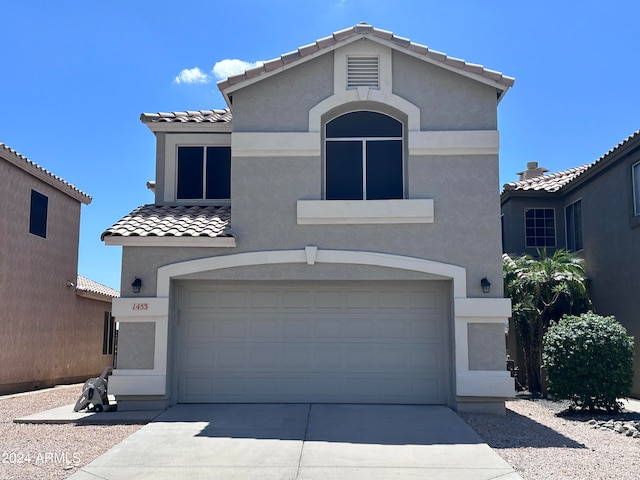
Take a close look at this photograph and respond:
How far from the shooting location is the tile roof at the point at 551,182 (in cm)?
1958

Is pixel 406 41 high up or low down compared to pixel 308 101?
up

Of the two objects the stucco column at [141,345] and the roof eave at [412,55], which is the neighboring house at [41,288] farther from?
the roof eave at [412,55]

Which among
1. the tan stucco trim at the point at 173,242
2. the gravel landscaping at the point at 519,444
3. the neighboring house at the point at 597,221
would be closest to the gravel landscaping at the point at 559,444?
the gravel landscaping at the point at 519,444

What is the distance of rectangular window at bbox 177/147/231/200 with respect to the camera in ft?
47.2

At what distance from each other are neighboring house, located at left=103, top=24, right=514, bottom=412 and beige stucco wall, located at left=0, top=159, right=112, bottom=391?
19.3ft

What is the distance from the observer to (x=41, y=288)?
62.4 feet

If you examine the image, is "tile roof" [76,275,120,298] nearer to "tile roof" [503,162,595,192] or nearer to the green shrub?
"tile roof" [503,162,595,192]

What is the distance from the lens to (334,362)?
12633mm

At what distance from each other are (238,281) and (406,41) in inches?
221

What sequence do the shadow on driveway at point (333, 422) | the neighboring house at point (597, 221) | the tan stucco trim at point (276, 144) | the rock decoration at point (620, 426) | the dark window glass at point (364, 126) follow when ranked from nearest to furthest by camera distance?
the shadow on driveway at point (333, 422) → the rock decoration at point (620, 426) → the tan stucco trim at point (276, 144) → the dark window glass at point (364, 126) → the neighboring house at point (597, 221)

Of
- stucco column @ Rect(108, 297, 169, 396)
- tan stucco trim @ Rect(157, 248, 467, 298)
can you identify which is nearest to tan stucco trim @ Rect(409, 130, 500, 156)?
tan stucco trim @ Rect(157, 248, 467, 298)

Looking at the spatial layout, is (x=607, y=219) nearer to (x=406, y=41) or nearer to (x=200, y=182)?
(x=406, y=41)

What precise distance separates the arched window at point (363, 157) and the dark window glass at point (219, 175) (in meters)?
2.49

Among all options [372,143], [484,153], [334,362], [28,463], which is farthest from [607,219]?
[28,463]
